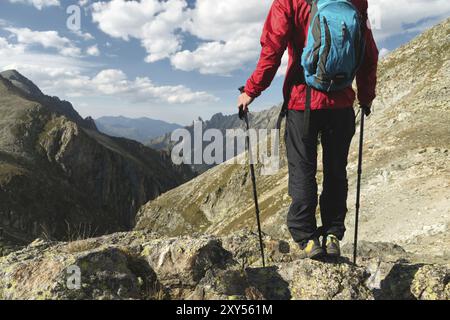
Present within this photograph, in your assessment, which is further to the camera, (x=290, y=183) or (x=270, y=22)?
(x=290, y=183)

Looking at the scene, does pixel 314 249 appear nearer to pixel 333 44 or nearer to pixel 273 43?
pixel 333 44

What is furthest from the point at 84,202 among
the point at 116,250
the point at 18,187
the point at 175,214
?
the point at 116,250

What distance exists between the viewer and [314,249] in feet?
21.0

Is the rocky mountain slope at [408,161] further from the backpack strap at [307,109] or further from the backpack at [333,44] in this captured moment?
the backpack at [333,44]

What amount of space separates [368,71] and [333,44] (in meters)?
1.57

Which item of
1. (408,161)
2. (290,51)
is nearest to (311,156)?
(290,51)

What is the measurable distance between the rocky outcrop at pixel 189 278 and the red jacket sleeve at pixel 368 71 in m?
3.26

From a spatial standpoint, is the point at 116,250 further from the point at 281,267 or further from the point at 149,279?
the point at 281,267

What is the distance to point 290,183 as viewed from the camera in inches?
264

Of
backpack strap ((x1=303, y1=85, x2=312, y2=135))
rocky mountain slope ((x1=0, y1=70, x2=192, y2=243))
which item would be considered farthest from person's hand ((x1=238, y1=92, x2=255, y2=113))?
rocky mountain slope ((x1=0, y1=70, x2=192, y2=243))

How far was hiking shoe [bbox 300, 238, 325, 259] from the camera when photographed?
21.0 feet

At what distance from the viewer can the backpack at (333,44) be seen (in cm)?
546

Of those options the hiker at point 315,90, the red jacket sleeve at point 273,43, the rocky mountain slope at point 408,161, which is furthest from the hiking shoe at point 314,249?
the rocky mountain slope at point 408,161
